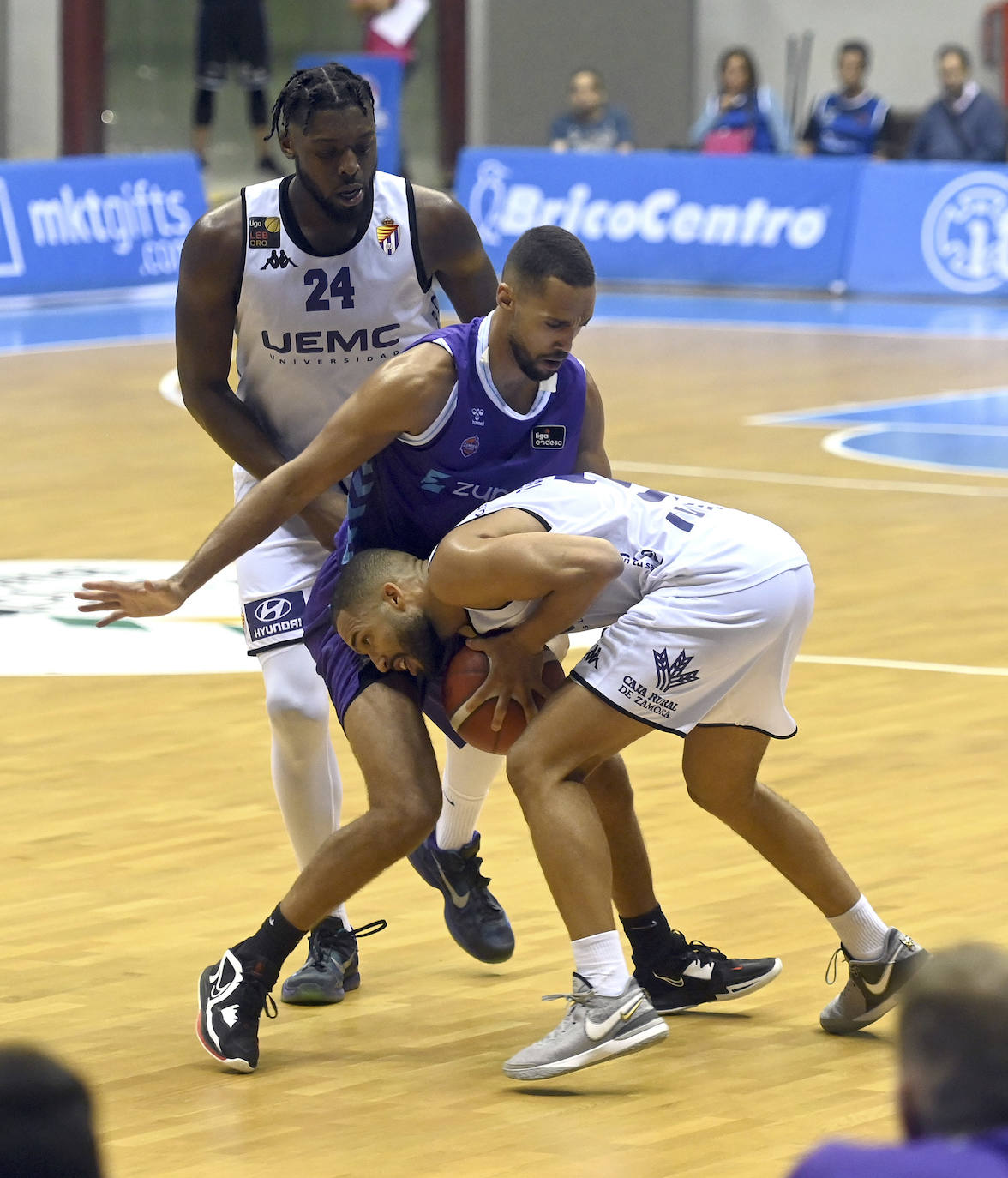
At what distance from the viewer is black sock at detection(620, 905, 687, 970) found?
501 centimetres

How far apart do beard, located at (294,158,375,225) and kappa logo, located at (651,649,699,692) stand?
1.36 m

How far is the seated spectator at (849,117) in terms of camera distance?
2050 centimetres

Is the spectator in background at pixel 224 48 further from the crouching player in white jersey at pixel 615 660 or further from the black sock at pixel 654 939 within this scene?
Result: the crouching player in white jersey at pixel 615 660

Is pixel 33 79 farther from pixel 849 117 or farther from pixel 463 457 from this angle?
pixel 463 457

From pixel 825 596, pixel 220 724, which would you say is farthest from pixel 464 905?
pixel 825 596

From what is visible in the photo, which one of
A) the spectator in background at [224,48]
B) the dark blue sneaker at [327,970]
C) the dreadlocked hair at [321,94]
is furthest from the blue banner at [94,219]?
the dark blue sneaker at [327,970]

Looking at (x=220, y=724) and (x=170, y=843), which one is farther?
(x=220, y=724)

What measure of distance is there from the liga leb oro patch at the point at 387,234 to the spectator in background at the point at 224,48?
17409 mm

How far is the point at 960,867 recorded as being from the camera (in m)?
5.85

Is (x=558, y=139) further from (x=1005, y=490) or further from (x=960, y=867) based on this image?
(x=960, y=867)

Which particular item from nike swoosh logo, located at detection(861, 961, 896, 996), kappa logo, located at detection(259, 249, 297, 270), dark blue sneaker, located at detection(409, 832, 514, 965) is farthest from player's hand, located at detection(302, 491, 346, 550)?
nike swoosh logo, located at detection(861, 961, 896, 996)

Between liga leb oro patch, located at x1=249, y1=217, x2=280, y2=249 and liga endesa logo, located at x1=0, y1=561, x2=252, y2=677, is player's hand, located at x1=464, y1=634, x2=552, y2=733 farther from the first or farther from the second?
liga endesa logo, located at x1=0, y1=561, x2=252, y2=677

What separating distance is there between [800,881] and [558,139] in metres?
17.3

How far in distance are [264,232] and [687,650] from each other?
1510 millimetres
